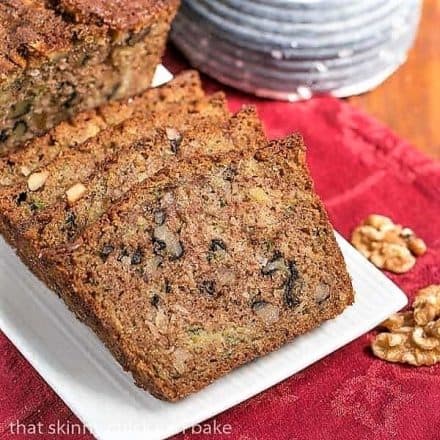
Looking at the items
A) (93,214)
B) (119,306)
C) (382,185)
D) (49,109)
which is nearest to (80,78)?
(49,109)

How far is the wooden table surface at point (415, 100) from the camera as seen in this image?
14.8ft

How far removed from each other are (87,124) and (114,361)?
34.8 inches

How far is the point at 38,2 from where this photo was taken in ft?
12.0

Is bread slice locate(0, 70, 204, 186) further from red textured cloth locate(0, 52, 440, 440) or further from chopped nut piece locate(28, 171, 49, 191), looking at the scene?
red textured cloth locate(0, 52, 440, 440)

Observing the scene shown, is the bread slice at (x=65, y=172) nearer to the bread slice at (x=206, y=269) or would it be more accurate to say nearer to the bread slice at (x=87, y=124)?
the bread slice at (x=87, y=124)

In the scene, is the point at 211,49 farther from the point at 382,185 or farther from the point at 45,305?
the point at 45,305

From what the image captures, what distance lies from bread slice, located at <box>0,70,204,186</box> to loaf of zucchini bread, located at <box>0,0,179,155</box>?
0.13 m

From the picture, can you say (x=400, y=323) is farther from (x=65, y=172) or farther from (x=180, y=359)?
(x=65, y=172)

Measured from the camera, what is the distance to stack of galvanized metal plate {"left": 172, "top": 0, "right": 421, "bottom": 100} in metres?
4.24

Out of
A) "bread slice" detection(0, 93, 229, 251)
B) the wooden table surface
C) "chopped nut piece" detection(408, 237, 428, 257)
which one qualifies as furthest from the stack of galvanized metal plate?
"chopped nut piece" detection(408, 237, 428, 257)

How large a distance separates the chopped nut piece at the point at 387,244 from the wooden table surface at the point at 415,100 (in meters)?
0.57

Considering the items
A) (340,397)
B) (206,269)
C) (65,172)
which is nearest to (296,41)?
(65,172)

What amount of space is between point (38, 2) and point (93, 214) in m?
0.85

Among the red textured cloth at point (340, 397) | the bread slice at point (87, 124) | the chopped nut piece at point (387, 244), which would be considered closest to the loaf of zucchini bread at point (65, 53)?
the bread slice at point (87, 124)
